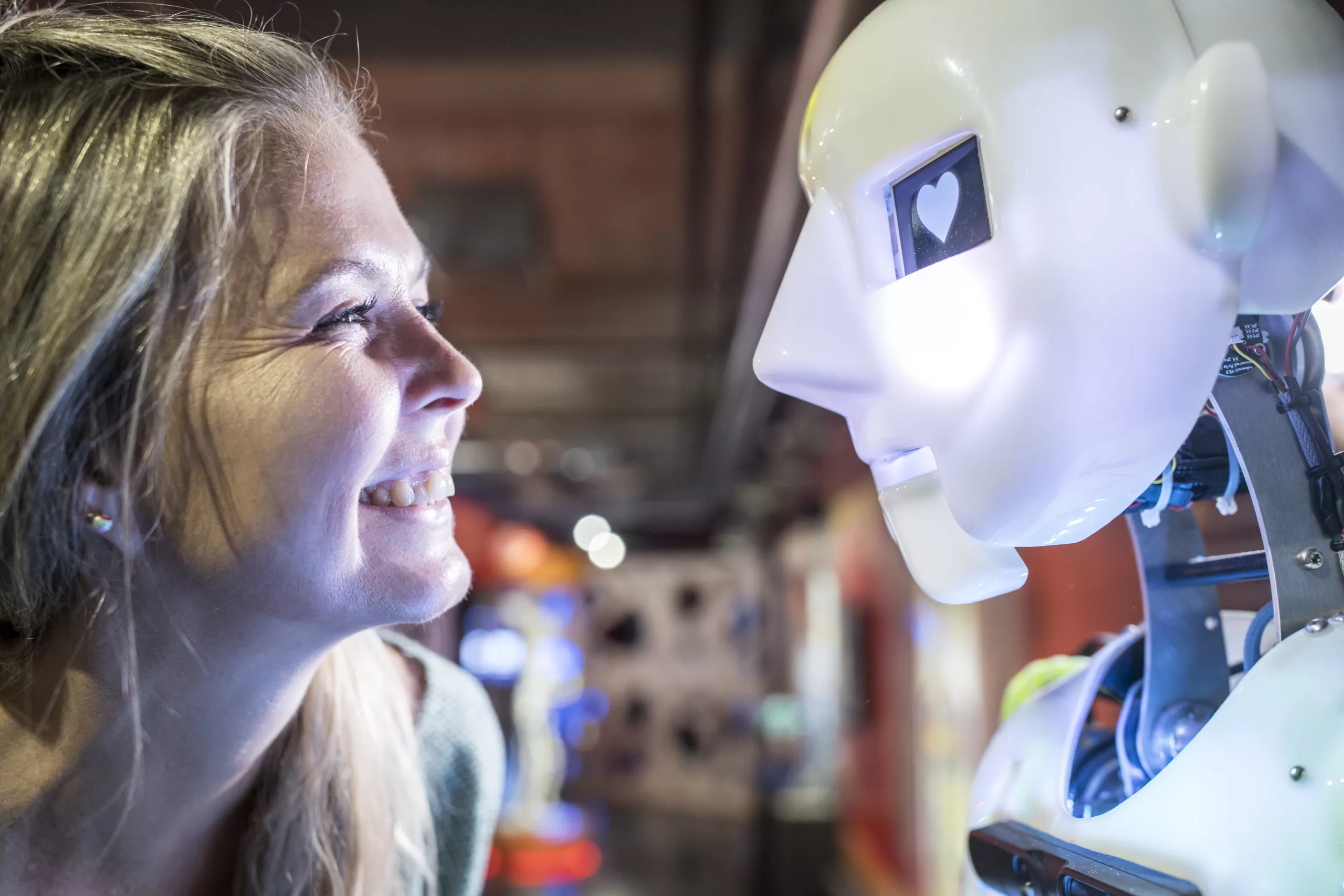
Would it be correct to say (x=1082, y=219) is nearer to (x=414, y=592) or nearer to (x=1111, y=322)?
(x=1111, y=322)

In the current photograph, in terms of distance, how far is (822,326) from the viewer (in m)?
0.55

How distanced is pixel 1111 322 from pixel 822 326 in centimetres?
15

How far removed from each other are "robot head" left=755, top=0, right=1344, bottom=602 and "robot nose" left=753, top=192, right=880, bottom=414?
0.06 ft

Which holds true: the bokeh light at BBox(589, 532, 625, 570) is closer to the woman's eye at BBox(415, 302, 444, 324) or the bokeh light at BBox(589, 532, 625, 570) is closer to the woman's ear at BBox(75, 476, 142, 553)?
the woman's eye at BBox(415, 302, 444, 324)

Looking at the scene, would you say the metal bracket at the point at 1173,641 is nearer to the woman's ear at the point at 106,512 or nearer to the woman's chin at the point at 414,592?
the woman's chin at the point at 414,592

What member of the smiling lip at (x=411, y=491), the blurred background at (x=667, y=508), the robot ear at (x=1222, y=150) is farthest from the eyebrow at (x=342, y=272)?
the robot ear at (x=1222, y=150)

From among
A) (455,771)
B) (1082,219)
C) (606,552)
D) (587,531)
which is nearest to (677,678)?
(606,552)

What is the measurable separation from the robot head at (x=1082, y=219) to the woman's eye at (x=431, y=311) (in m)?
0.36

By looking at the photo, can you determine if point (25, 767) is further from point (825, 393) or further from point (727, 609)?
point (727, 609)

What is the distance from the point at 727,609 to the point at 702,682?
0.64 m

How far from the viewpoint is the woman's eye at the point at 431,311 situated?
2.45 feet

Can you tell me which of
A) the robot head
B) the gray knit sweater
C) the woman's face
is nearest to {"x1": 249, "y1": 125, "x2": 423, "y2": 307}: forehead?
the woman's face

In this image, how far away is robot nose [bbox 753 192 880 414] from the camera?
543 mm

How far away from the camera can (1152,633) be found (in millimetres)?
622
